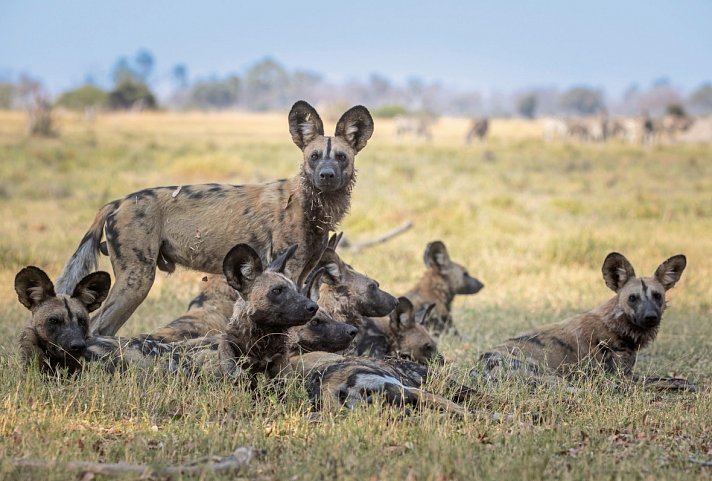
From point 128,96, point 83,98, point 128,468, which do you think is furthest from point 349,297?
point 83,98

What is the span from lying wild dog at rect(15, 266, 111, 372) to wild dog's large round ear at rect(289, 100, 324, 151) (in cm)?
164

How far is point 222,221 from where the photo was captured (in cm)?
563

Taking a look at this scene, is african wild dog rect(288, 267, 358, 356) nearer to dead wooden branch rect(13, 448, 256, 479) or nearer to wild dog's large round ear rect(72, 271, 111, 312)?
wild dog's large round ear rect(72, 271, 111, 312)

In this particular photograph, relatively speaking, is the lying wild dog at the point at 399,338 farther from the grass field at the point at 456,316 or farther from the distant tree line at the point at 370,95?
the distant tree line at the point at 370,95

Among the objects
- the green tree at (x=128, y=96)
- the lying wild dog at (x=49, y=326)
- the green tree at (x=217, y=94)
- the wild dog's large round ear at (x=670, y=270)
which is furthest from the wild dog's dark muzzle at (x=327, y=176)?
the green tree at (x=217, y=94)

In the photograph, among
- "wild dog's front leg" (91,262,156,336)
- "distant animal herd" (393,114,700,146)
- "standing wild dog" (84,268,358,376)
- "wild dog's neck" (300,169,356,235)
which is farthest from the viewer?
"distant animal herd" (393,114,700,146)

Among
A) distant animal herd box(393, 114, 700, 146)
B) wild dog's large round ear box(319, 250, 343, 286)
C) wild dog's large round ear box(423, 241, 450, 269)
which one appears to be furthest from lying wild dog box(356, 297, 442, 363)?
distant animal herd box(393, 114, 700, 146)

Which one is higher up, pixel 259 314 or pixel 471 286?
pixel 259 314

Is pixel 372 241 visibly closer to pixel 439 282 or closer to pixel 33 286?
pixel 439 282

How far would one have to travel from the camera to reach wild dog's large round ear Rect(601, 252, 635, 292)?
569 cm

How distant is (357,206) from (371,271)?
4342 millimetres

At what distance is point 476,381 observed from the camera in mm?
5238

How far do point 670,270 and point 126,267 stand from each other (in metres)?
3.18

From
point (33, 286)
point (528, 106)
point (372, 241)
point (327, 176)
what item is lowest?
point (372, 241)
